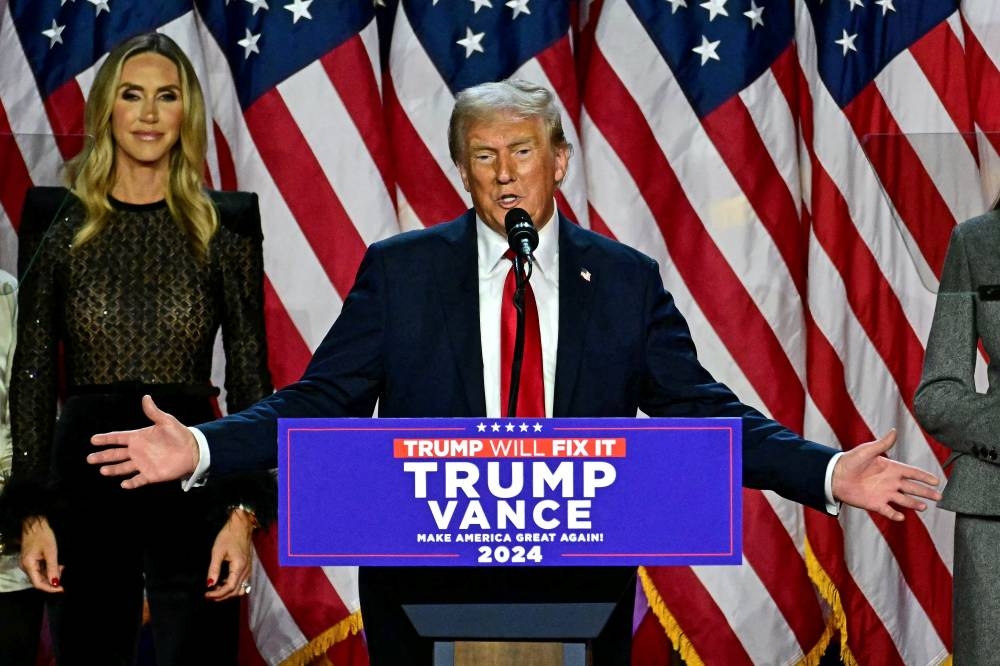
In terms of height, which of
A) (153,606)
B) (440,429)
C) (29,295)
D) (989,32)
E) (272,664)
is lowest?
(272,664)

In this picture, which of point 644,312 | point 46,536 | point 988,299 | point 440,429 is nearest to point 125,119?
point 46,536

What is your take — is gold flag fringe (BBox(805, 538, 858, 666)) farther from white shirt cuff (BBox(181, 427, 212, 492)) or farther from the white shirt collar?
white shirt cuff (BBox(181, 427, 212, 492))

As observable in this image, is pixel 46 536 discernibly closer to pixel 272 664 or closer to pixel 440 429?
pixel 440 429

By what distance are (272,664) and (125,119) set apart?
1743mm

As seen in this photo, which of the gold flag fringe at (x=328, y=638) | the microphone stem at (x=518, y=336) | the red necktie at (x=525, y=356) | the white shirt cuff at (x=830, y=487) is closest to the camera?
the microphone stem at (x=518, y=336)

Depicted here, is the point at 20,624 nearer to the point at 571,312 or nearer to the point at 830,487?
the point at 571,312

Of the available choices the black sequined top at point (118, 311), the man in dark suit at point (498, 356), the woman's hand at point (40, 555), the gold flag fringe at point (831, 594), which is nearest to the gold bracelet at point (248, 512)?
the black sequined top at point (118, 311)

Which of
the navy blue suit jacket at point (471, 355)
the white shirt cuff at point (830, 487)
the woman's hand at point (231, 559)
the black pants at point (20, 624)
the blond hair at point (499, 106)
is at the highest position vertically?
the blond hair at point (499, 106)

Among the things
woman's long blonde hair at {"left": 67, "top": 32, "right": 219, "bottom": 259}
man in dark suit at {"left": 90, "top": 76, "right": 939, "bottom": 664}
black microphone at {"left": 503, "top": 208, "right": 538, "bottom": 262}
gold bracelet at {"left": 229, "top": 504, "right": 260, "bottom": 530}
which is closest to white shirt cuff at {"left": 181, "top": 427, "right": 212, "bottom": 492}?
man in dark suit at {"left": 90, "top": 76, "right": 939, "bottom": 664}

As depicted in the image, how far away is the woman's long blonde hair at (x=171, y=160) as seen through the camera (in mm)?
2559

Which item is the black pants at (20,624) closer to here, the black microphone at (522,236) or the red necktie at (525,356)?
the red necktie at (525,356)

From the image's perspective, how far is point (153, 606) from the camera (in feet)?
8.03

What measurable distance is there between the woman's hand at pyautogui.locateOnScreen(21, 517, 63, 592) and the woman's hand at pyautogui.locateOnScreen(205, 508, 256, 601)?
27 centimetres

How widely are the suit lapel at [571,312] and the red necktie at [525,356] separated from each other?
3cm
